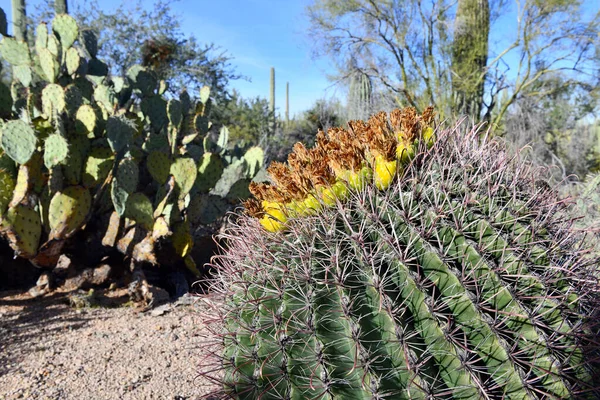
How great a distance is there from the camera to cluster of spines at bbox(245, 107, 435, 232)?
1722 mm

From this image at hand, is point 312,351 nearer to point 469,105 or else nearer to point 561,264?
point 561,264

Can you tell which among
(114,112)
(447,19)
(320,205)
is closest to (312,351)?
(320,205)

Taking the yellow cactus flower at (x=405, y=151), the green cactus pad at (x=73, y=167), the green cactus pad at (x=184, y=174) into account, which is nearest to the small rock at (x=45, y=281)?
the green cactus pad at (x=73, y=167)

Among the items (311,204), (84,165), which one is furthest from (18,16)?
(311,204)

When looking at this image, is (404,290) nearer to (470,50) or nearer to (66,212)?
(66,212)

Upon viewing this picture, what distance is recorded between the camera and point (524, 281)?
159 centimetres

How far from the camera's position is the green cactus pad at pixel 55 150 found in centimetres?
420

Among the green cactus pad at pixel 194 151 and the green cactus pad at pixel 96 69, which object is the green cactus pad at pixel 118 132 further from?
the green cactus pad at pixel 96 69

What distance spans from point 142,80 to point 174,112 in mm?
559

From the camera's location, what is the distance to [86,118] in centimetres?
450

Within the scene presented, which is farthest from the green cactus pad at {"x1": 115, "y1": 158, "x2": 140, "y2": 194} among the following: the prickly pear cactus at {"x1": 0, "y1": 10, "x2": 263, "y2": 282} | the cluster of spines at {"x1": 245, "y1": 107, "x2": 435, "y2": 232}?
Result: the cluster of spines at {"x1": 245, "y1": 107, "x2": 435, "y2": 232}

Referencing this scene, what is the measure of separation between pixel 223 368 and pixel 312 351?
35cm

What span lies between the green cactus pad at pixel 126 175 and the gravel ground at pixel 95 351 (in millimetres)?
1161

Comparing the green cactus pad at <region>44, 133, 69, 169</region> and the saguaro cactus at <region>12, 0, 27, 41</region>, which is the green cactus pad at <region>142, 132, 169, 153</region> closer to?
the green cactus pad at <region>44, 133, 69, 169</region>
